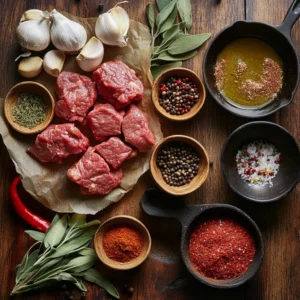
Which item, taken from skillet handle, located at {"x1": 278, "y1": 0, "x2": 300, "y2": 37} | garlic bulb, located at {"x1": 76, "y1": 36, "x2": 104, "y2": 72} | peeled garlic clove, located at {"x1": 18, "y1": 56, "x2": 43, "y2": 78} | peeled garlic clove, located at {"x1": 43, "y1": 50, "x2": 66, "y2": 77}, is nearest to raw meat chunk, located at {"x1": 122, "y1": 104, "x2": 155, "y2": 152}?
garlic bulb, located at {"x1": 76, "y1": 36, "x2": 104, "y2": 72}

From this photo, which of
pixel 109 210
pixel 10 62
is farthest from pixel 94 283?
pixel 10 62

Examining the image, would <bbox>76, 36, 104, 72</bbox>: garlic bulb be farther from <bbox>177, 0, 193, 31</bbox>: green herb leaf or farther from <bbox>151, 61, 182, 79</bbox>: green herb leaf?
<bbox>177, 0, 193, 31</bbox>: green herb leaf

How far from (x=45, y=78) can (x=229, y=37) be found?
4.16 ft

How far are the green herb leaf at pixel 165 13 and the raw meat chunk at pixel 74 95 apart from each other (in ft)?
2.01

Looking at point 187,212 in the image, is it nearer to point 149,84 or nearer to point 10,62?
point 149,84

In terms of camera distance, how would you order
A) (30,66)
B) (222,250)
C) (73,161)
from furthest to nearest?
1. (73,161)
2. (30,66)
3. (222,250)

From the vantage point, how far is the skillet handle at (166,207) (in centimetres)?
355

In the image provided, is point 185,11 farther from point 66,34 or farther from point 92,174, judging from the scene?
point 92,174

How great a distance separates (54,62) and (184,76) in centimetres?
86

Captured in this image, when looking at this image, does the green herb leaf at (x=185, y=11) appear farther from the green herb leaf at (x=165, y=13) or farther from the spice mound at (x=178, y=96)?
the spice mound at (x=178, y=96)

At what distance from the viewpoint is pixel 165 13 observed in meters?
3.67

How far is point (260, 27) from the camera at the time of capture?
12.0 ft

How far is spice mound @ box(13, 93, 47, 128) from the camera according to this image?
11.8 feet

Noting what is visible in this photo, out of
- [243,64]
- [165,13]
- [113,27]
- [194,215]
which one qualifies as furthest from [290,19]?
[194,215]
